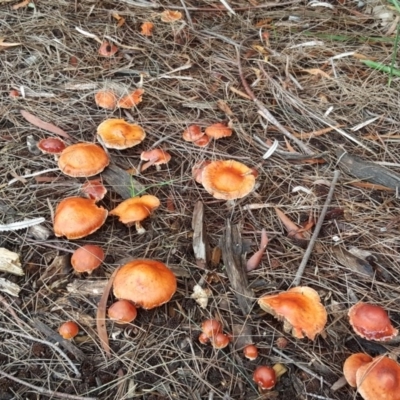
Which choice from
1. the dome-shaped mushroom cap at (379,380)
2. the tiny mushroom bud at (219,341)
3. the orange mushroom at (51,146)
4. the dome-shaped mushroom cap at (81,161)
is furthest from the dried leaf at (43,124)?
the dome-shaped mushroom cap at (379,380)

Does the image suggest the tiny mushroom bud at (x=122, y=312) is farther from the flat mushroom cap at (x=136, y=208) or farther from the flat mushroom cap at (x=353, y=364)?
the flat mushroom cap at (x=353, y=364)

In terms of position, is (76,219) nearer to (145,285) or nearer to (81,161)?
(81,161)

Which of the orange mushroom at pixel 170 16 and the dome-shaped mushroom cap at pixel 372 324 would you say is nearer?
the dome-shaped mushroom cap at pixel 372 324

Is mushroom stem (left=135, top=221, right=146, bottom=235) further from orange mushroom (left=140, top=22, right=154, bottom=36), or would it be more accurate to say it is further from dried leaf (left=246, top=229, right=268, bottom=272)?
orange mushroom (left=140, top=22, right=154, bottom=36)

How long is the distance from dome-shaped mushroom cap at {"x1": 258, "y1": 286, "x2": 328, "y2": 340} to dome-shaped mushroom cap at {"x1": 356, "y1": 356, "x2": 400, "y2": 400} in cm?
33

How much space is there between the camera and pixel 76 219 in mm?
3283

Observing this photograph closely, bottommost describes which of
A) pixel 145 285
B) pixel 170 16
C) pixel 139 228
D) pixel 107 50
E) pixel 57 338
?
pixel 57 338

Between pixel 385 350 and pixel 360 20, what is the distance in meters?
3.75

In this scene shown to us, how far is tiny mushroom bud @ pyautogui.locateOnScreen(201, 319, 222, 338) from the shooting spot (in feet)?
9.54

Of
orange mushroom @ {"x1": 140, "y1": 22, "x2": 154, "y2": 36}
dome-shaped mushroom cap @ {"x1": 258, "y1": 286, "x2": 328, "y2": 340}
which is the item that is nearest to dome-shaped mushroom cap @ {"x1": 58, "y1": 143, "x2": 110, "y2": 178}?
dome-shaped mushroom cap @ {"x1": 258, "y1": 286, "x2": 328, "y2": 340}

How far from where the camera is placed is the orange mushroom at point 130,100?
4.32 metres

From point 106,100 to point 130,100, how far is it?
0.20 m

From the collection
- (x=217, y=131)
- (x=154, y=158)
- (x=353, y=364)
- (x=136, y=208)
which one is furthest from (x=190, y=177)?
(x=353, y=364)

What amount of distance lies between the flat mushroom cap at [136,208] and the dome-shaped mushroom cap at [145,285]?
1.33 ft
